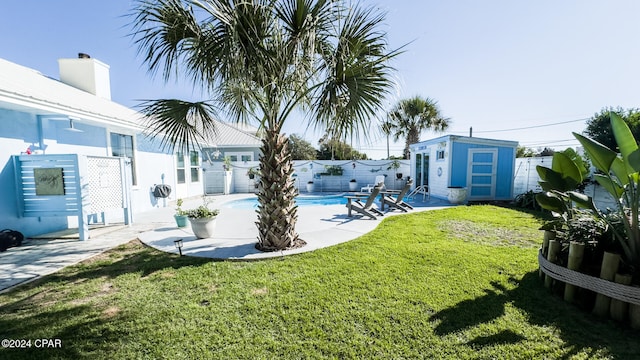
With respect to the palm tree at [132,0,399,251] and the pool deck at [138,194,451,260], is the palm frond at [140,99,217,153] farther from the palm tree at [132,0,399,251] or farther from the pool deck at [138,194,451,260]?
the pool deck at [138,194,451,260]

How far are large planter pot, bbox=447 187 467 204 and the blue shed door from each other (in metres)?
0.92

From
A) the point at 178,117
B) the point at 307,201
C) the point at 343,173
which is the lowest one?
the point at 307,201

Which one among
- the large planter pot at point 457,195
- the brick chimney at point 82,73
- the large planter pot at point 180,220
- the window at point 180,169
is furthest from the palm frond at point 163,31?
the large planter pot at point 457,195

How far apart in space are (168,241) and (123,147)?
220 inches

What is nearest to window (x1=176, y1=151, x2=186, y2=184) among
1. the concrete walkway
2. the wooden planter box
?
the concrete walkway

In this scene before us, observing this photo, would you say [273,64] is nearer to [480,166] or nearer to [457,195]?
[457,195]

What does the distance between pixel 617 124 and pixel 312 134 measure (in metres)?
4.10

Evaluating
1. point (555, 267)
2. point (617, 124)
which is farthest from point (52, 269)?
point (617, 124)

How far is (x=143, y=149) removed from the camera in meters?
9.89

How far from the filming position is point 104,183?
6762 mm

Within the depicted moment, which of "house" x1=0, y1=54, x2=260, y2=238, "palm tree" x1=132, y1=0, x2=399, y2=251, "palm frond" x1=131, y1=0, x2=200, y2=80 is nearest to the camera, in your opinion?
"palm tree" x1=132, y1=0, x2=399, y2=251

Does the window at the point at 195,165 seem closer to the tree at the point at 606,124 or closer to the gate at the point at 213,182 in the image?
the gate at the point at 213,182

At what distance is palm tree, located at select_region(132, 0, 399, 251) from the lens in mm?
3553

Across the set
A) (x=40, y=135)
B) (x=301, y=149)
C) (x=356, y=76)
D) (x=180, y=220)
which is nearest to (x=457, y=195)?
(x=356, y=76)
